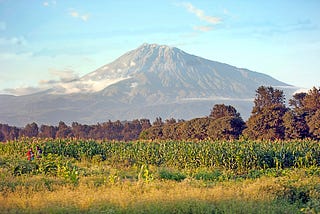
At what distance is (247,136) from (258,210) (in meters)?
32.2

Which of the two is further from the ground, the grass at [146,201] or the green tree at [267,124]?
the green tree at [267,124]

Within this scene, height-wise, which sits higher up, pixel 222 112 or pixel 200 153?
pixel 222 112

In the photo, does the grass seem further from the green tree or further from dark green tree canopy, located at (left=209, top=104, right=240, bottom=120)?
dark green tree canopy, located at (left=209, top=104, right=240, bottom=120)

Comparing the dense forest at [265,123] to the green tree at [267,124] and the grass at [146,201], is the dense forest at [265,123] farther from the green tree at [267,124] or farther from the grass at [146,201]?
the grass at [146,201]

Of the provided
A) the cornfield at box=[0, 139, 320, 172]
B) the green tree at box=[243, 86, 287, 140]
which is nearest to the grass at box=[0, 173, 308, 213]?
the cornfield at box=[0, 139, 320, 172]

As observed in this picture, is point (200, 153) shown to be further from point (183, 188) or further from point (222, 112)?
point (222, 112)

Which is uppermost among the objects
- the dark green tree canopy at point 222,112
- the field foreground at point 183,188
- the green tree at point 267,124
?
the dark green tree canopy at point 222,112

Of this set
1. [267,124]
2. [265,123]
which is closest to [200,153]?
[265,123]

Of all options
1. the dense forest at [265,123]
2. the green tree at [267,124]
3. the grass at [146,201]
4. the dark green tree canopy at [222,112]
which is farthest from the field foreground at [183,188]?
the dark green tree canopy at [222,112]

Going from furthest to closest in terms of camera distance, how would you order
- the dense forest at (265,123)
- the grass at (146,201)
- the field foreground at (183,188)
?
1. the dense forest at (265,123)
2. the field foreground at (183,188)
3. the grass at (146,201)

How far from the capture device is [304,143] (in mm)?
30297

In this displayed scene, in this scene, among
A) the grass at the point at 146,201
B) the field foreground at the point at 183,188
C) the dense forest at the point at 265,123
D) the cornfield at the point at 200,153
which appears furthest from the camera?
the dense forest at the point at 265,123

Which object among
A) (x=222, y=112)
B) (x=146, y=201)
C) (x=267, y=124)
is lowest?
(x=146, y=201)

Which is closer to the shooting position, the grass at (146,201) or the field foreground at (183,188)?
the grass at (146,201)
